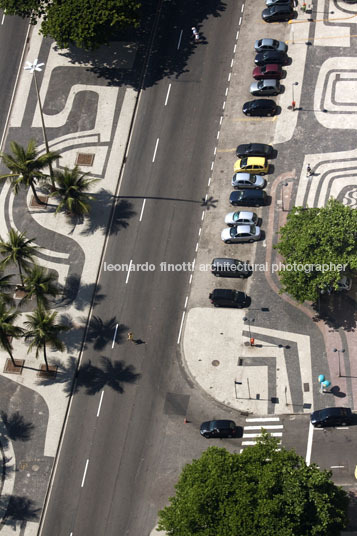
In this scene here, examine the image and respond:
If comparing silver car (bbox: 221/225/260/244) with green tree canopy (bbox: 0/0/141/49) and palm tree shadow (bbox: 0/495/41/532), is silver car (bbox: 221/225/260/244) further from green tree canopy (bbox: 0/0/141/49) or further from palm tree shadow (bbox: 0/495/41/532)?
palm tree shadow (bbox: 0/495/41/532)

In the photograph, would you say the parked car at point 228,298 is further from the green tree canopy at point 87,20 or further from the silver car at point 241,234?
the green tree canopy at point 87,20

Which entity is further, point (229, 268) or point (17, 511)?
point (229, 268)

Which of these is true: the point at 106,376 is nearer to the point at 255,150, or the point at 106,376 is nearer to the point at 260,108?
the point at 255,150

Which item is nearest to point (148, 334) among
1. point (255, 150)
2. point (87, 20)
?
point (255, 150)

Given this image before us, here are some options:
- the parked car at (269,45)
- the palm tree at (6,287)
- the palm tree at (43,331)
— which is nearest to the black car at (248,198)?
the parked car at (269,45)

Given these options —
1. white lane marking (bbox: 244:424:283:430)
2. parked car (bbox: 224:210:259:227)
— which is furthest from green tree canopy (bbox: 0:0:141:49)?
white lane marking (bbox: 244:424:283:430)

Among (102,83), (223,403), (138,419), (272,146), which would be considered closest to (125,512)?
(138,419)
